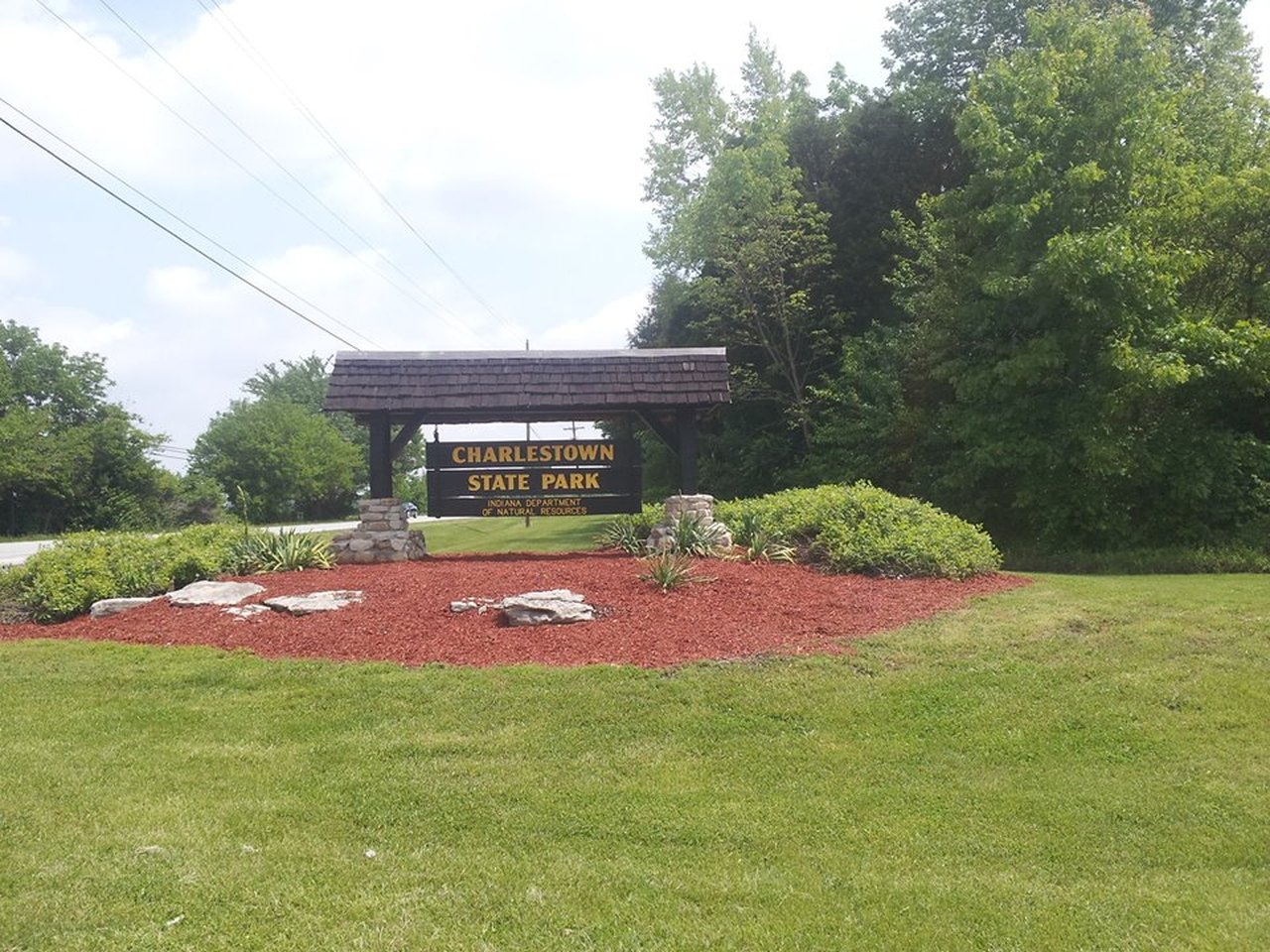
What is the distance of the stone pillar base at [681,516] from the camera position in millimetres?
11789

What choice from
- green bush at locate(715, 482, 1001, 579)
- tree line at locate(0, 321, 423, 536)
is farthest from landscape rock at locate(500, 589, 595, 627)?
tree line at locate(0, 321, 423, 536)

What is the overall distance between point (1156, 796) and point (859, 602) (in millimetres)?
4206

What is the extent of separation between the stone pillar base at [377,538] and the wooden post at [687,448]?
12.9 ft

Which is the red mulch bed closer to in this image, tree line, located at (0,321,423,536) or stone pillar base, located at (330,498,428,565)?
stone pillar base, located at (330,498,428,565)

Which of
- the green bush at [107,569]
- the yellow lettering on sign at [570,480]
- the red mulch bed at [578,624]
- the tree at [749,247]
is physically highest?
the tree at [749,247]

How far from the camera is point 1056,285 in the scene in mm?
14602

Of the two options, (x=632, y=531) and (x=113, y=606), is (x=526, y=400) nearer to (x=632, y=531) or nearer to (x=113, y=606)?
(x=632, y=531)

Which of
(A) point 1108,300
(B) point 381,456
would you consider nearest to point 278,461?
(B) point 381,456

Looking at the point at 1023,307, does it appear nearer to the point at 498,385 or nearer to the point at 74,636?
the point at 498,385

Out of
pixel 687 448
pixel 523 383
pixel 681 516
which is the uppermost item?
pixel 523 383

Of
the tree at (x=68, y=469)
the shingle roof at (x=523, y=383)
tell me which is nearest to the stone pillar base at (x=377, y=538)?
the shingle roof at (x=523, y=383)

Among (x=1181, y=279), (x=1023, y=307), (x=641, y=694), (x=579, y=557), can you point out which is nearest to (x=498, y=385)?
(x=579, y=557)

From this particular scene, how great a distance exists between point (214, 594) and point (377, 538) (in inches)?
124

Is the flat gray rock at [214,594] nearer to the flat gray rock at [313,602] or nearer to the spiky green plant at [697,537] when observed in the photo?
the flat gray rock at [313,602]
